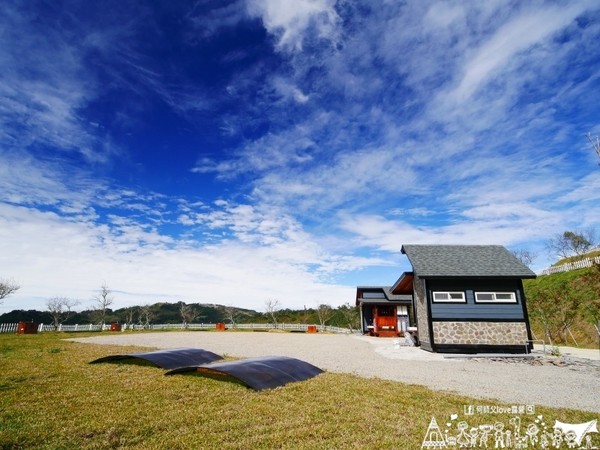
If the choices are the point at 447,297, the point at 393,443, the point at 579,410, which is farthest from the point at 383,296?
the point at 393,443

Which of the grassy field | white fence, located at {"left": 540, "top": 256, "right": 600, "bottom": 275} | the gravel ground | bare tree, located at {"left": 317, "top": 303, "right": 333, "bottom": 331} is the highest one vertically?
white fence, located at {"left": 540, "top": 256, "right": 600, "bottom": 275}

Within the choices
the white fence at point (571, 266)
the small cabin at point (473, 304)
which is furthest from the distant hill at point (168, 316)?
the small cabin at point (473, 304)

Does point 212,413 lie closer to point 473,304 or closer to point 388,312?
point 473,304

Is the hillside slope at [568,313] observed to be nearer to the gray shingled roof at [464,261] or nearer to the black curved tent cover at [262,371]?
the gray shingled roof at [464,261]

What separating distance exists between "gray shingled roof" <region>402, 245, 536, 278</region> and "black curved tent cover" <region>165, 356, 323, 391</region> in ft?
35.6

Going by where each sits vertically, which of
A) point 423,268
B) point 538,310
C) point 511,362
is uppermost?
point 423,268

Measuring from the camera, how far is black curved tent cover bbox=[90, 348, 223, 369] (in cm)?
1111

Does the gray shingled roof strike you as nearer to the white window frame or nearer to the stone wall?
the white window frame

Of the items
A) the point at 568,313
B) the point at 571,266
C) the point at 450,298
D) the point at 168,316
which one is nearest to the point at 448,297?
the point at 450,298

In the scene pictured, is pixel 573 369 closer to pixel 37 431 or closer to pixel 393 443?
pixel 393 443

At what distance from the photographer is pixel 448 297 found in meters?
18.9

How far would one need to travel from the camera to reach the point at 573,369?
12.6 meters

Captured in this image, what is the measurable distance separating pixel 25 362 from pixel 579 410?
17116mm

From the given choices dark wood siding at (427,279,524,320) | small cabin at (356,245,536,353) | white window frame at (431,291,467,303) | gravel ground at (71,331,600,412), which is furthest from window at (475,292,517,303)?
gravel ground at (71,331,600,412)
